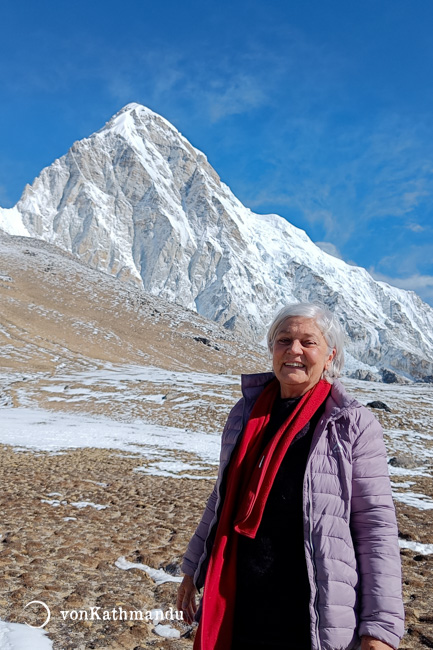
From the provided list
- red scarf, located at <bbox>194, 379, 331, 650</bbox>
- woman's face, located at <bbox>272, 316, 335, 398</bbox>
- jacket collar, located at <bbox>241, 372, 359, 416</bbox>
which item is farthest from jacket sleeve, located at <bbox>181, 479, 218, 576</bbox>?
woman's face, located at <bbox>272, 316, 335, 398</bbox>

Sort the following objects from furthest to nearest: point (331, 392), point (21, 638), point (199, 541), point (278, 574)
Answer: point (21, 638), point (199, 541), point (331, 392), point (278, 574)

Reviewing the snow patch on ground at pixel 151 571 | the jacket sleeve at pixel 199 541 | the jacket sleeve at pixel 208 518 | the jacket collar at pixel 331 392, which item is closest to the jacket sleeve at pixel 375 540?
the jacket collar at pixel 331 392

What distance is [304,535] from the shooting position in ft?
8.27

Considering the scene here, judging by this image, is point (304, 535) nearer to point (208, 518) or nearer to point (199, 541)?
point (208, 518)

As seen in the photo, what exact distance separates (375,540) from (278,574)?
1.89 ft

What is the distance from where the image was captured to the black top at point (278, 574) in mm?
2543

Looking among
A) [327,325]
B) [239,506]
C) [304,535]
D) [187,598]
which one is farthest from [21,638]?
[327,325]

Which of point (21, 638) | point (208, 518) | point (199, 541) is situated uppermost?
point (208, 518)

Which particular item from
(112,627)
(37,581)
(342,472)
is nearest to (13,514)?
(37,581)

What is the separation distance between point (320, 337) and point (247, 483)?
41.5 inches

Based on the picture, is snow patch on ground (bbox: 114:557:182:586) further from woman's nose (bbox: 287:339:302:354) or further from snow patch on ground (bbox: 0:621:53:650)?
woman's nose (bbox: 287:339:302:354)

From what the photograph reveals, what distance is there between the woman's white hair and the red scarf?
1.00ft

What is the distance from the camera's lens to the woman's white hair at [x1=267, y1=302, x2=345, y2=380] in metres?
3.12

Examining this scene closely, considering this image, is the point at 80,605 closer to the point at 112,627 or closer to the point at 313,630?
the point at 112,627
